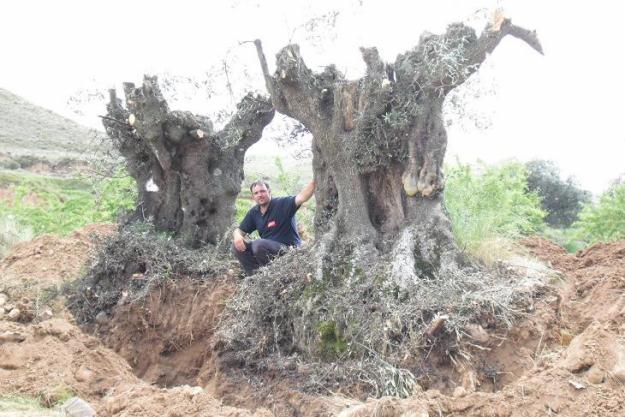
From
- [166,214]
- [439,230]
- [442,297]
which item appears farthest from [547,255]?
[166,214]

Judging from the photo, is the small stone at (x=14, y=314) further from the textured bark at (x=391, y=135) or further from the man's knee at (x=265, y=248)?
the textured bark at (x=391, y=135)

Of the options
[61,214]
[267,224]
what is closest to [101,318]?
[267,224]

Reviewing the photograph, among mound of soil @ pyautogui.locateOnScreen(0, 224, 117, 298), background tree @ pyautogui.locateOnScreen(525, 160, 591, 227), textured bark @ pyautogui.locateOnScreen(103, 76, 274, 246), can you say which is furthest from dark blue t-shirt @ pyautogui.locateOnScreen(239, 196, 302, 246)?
background tree @ pyautogui.locateOnScreen(525, 160, 591, 227)

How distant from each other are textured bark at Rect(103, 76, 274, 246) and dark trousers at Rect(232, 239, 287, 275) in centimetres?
133

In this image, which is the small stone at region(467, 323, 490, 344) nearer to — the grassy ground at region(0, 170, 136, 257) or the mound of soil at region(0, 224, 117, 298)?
the mound of soil at region(0, 224, 117, 298)

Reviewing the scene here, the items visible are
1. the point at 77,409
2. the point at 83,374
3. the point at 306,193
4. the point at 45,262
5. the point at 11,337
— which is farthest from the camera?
the point at 45,262

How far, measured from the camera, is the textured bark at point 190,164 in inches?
301

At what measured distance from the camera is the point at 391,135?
5.70 metres

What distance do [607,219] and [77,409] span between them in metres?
7.71

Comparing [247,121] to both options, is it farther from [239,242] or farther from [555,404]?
[555,404]

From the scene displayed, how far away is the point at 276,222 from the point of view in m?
6.72

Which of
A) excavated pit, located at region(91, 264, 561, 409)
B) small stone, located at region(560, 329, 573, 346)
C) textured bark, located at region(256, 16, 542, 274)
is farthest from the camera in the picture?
textured bark, located at region(256, 16, 542, 274)

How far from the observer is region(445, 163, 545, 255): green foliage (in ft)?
20.8

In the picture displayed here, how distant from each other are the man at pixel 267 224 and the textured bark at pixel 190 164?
1130mm
